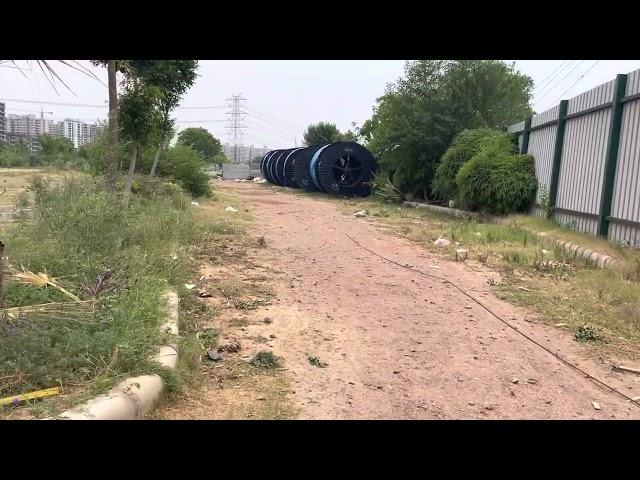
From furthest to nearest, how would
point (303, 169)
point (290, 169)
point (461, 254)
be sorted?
point (290, 169) → point (303, 169) → point (461, 254)

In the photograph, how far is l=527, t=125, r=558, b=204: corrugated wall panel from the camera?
40.0ft

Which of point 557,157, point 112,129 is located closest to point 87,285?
point 112,129

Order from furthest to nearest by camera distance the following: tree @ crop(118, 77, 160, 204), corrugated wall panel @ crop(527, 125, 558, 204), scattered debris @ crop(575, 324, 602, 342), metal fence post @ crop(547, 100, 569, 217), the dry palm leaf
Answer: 1. corrugated wall panel @ crop(527, 125, 558, 204)
2. tree @ crop(118, 77, 160, 204)
3. metal fence post @ crop(547, 100, 569, 217)
4. scattered debris @ crop(575, 324, 602, 342)
5. the dry palm leaf

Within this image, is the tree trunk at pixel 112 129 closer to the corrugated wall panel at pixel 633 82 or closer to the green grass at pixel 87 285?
the green grass at pixel 87 285

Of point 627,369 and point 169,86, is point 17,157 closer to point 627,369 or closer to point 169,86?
point 169,86

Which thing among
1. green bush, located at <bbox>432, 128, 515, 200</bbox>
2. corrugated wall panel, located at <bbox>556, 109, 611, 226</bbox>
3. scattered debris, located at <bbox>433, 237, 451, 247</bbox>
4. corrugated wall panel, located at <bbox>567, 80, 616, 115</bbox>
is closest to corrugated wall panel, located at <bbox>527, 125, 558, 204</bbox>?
corrugated wall panel, located at <bbox>556, 109, 611, 226</bbox>

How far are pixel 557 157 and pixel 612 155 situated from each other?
2736 mm

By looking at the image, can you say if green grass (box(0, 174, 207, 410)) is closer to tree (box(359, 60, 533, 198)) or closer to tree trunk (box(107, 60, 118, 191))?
tree trunk (box(107, 60, 118, 191))

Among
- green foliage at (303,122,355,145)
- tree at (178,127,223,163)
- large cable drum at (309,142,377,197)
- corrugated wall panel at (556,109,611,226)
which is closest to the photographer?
corrugated wall panel at (556,109,611,226)

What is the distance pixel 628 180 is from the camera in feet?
27.7

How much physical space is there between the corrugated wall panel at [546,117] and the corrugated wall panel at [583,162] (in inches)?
27.1

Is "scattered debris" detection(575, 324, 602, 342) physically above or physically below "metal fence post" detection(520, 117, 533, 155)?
below

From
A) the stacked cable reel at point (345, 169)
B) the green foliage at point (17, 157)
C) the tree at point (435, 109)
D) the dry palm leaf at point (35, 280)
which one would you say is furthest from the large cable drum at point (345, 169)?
the dry palm leaf at point (35, 280)

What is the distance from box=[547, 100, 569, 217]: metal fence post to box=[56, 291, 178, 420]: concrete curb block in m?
10.3
